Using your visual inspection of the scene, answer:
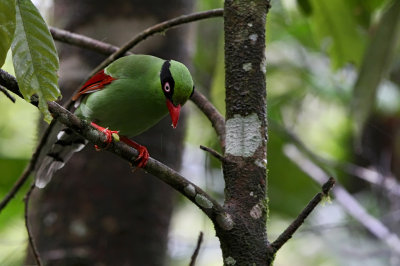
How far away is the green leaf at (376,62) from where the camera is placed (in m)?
3.65

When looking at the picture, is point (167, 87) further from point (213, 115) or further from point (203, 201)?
point (203, 201)

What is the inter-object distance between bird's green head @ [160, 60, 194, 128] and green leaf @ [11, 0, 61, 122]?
1019mm

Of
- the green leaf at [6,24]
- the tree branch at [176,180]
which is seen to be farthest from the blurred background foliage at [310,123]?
the green leaf at [6,24]

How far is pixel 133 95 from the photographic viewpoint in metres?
2.89

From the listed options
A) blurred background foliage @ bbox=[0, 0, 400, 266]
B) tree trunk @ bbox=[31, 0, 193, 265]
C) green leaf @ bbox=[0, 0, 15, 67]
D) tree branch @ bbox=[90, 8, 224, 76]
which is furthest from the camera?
tree trunk @ bbox=[31, 0, 193, 265]

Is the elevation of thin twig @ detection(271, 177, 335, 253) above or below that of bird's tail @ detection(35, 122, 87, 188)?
below

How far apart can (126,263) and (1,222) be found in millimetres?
1619

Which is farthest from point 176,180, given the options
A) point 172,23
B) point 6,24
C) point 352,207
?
point 352,207

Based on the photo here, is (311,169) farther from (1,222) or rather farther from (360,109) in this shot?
(1,222)

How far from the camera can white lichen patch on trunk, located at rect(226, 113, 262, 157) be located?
210 centimetres

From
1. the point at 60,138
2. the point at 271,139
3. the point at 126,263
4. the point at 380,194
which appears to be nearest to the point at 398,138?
the point at 380,194

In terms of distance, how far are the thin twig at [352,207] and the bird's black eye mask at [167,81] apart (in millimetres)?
2636

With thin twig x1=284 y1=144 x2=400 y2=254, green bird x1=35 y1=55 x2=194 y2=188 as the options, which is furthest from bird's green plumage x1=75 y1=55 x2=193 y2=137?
thin twig x1=284 y1=144 x2=400 y2=254

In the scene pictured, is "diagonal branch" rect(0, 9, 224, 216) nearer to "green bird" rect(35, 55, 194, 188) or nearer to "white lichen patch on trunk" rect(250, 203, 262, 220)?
"green bird" rect(35, 55, 194, 188)
